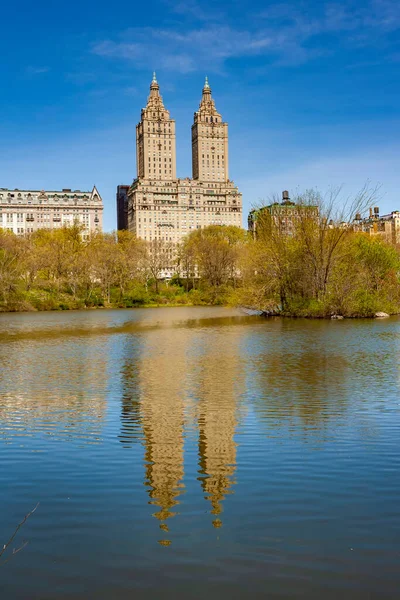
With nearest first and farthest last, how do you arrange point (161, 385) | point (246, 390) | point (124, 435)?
point (124, 435)
point (246, 390)
point (161, 385)

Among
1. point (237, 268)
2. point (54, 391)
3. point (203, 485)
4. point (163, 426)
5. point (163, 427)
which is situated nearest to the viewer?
point (203, 485)

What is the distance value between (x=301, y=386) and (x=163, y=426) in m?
6.61

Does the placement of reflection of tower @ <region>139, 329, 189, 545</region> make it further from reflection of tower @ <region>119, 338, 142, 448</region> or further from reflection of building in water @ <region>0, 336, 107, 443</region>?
reflection of building in water @ <region>0, 336, 107, 443</region>

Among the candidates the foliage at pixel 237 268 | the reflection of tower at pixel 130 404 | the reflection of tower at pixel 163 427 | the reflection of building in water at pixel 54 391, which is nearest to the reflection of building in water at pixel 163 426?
the reflection of tower at pixel 163 427

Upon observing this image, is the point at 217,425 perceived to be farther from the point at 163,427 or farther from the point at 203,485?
the point at 203,485

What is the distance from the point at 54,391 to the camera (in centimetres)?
1869

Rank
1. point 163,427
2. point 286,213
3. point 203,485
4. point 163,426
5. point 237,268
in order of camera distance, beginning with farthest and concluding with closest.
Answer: point 237,268, point 286,213, point 163,426, point 163,427, point 203,485

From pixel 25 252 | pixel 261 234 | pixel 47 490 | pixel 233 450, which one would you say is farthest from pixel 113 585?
pixel 25 252

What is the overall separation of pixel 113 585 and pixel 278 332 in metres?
35.4

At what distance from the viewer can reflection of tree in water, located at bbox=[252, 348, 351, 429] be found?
48.3 ft

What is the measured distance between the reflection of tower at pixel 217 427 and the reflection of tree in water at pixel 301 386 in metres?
0.80

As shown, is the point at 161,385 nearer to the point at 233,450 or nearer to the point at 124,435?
the point at 124,435

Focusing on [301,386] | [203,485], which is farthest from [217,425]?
[301,386]

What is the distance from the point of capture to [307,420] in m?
14.0
